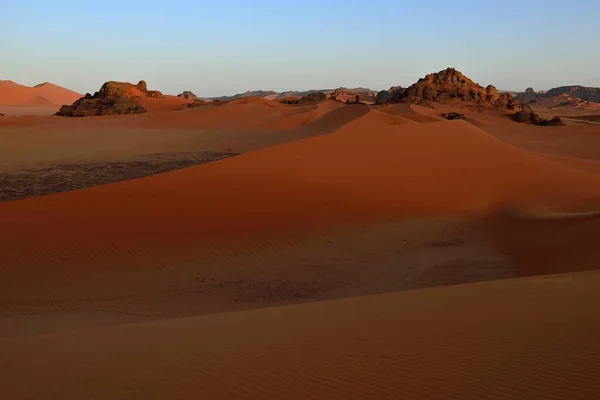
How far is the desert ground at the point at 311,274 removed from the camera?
4.08m

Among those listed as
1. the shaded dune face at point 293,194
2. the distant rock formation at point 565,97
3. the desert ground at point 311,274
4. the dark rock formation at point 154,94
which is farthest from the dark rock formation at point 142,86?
the distant rock formation at point 565,97

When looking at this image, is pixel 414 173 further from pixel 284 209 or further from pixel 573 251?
pixel 573 251

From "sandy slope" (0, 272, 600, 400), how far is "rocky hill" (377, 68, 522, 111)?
48.0 m

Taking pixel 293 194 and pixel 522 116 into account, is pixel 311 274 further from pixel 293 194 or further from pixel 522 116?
pixel 522 116

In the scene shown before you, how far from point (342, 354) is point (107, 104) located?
47.5m

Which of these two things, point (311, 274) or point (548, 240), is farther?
point (548, 240)

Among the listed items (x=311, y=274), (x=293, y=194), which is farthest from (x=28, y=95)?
(x=311, y=274)

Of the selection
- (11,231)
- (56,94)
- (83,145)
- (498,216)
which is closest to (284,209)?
(498,216)

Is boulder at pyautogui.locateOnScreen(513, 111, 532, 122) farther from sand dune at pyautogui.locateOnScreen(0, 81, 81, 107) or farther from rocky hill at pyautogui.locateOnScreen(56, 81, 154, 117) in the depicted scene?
sand dune at pyautogui.locateOnScreen(0, 81, 81, 107)

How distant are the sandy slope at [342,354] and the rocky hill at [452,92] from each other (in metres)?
48.0

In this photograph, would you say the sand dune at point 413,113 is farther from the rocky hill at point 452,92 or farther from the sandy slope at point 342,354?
the sandy slope at point 342,354

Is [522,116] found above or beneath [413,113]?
beneath

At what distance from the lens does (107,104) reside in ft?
156

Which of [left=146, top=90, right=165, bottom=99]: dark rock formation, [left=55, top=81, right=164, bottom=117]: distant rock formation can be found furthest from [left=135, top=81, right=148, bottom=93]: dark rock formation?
[left=55, top=81, right=164, bottom=117]: distant rock formation
